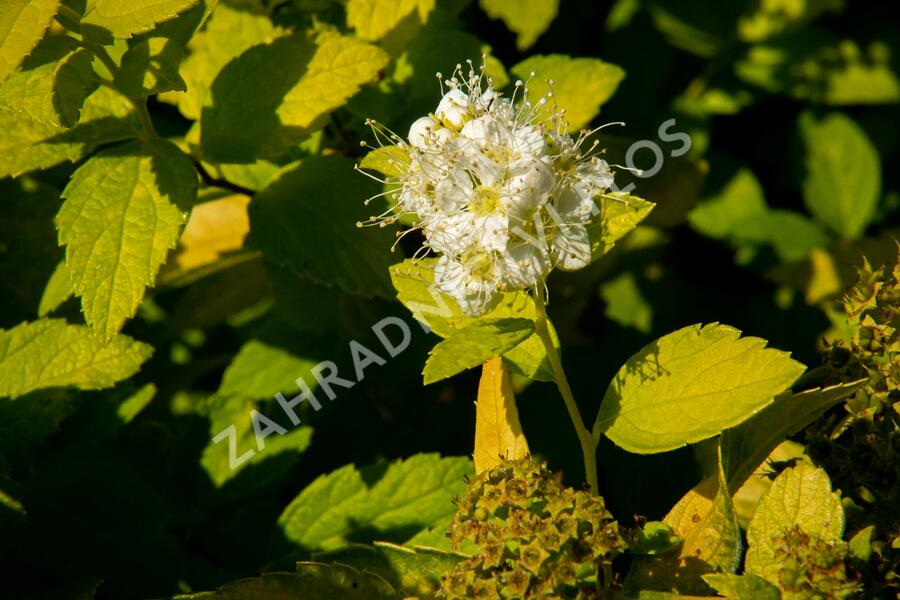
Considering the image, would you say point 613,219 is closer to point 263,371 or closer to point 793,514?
point 793,514

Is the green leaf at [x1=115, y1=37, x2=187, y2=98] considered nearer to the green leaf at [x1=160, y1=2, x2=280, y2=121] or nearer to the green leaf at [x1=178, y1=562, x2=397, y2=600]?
the green leaf at [x1=160, y1=2, x2=280, y2=121]

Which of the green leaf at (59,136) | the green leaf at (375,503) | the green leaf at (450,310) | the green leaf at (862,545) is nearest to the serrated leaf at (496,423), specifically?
the green leaf at (450,310)

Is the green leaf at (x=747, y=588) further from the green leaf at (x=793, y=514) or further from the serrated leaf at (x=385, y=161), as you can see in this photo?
the serrated leaf at (x=385, y=161)

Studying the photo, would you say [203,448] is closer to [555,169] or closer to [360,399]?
[360,399]

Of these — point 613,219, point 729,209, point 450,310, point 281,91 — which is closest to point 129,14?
point 281,91

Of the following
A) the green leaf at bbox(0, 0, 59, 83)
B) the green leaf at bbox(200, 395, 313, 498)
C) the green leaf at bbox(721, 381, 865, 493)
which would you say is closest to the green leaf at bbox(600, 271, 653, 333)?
the green leaf at bbox(200, 395, 313, 498)
